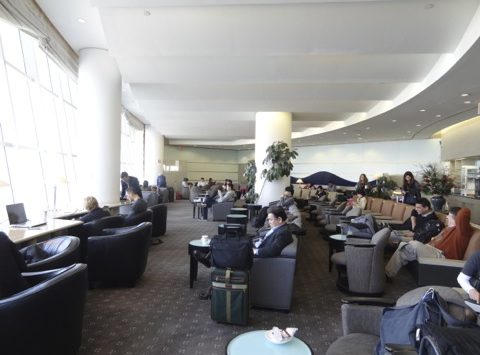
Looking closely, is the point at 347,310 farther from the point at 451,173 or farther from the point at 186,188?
the point at 186,188

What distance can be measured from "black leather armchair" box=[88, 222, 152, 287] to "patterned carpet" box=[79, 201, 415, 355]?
161mm

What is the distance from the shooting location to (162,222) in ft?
28.1

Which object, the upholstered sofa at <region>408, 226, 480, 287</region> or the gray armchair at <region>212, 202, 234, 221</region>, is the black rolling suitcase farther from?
the gray armchair at <region>212, 202, 234, 221</region>

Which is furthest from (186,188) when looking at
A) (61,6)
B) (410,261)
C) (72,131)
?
(410,261)

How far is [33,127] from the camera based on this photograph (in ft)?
23.6

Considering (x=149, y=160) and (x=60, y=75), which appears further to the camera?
(x=149, y=160)

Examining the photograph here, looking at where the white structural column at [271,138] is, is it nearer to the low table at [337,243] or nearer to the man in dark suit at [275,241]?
the low table at [337,243]

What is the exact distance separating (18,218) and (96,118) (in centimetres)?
318

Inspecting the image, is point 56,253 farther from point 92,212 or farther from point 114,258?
point 92,212

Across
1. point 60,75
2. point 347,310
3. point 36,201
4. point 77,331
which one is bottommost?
point 77,331

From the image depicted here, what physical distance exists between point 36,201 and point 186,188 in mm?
14694

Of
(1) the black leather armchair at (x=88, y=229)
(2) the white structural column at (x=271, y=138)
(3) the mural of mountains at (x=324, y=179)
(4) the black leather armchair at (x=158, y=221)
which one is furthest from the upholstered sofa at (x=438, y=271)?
(3) the mural of mountains at (x=324, y=179)

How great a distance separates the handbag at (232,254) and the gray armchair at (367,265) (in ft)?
5.30

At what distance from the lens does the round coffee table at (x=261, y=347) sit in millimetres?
2164
